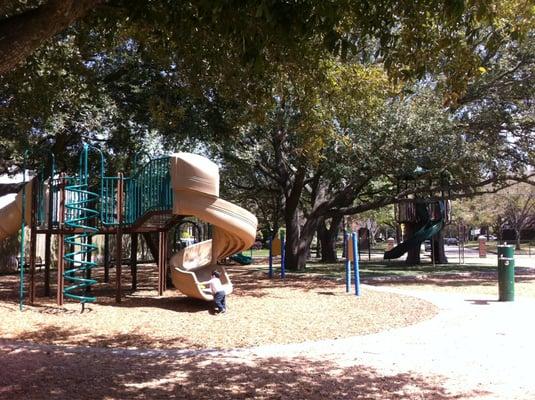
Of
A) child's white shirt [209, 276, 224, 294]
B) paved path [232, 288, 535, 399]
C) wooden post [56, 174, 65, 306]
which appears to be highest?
wooden post [56, 174, 65, 306]

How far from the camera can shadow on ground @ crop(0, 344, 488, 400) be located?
542 centimetres

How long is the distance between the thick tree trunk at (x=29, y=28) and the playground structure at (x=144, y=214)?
6.62 metres

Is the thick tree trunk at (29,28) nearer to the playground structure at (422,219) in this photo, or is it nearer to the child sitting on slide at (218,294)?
the child sitting on slide at (218,294)

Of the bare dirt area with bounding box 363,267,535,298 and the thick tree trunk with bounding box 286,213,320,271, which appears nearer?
the bare dirt area with bounding box 363,267,535,298

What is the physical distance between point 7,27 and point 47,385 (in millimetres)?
3481

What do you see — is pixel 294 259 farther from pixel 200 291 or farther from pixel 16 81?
pixel 16 81

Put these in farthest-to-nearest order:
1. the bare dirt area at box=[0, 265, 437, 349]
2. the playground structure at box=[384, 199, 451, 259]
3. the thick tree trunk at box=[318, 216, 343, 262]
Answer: the thick tree trunk at box=[318, 216, 343, 262], the playground structure at box=[384, 199, 451, 259], the bare dirt area at box=[0, 265, 437, 349]

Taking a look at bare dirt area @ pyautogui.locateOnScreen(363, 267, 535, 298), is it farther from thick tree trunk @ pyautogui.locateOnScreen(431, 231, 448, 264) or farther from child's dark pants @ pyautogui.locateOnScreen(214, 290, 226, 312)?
child's dark pants @ pyautogui.locateOnScreen(214, 290, 226, 312)

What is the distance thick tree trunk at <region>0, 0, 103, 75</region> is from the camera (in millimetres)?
4059

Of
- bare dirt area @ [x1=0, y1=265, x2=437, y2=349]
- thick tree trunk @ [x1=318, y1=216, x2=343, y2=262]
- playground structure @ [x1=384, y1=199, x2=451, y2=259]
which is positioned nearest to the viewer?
Answer: bare dirt area @ [x1=0, y1=265, x2=437, y2=349]

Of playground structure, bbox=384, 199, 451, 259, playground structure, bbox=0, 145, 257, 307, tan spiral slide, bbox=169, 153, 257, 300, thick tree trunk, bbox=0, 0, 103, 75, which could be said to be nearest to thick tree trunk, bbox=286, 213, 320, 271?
playground structure, bbox=384, 199, 451, 259

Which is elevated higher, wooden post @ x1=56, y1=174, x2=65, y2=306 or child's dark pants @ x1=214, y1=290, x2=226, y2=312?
wooden post @ x1=56, y1=174, x2=65, y2=306

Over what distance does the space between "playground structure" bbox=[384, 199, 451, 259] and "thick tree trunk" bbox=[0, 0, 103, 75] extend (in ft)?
84.4

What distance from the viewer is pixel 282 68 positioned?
336 inches
